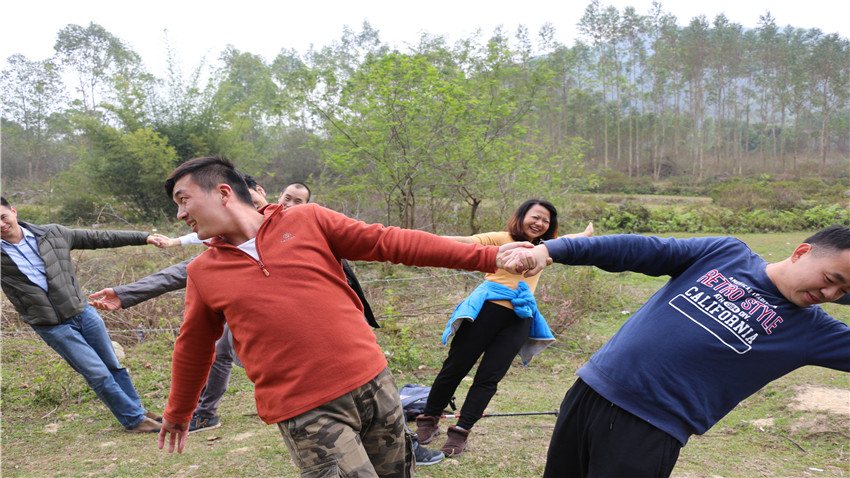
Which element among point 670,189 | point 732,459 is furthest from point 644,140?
point 732,459

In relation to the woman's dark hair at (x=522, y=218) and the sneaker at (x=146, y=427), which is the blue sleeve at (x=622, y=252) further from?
the sneaker at (x=146, y=427)

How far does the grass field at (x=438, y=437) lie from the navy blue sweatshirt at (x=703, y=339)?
1.82 m

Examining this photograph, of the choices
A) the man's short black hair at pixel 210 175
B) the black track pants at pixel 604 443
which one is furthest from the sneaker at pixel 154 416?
the black track pants at pixel 604 443

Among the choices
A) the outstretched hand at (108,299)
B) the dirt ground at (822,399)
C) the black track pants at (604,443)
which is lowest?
the dirt ground at (822,399)

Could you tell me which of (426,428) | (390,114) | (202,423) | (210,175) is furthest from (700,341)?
(390,114)

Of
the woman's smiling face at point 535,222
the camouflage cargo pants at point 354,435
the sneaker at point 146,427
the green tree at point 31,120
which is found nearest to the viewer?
the camouflage cargo pants at point 354,435

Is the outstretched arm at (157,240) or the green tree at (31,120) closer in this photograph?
the outstretched arm at (157,240)

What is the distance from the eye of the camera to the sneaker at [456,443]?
3928 mm

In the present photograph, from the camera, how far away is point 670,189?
3378 cm

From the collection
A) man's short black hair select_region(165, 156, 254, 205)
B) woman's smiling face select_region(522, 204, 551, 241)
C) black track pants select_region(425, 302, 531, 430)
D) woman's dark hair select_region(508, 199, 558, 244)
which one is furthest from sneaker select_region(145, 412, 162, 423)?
woman's smiling face select_region(522, 204, 551, 241)

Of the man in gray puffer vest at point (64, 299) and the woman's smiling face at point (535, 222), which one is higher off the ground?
the woman's smiling face at point (535, 222)

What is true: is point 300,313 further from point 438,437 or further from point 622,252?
point 438,437

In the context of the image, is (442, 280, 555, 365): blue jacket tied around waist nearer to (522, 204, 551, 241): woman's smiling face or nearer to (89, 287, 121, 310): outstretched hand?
(522, 204, 551, 241): woman's smiling face

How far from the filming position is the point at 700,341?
2.15 m
